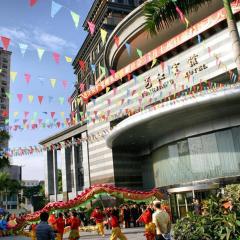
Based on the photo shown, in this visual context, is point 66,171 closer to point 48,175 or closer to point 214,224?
point 48,175

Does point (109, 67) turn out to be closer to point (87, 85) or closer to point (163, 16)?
point (87, 85)

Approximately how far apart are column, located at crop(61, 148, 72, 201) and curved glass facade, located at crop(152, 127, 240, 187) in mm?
24839

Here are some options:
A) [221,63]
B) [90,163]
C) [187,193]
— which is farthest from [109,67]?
[187,193]

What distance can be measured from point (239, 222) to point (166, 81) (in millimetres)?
27935

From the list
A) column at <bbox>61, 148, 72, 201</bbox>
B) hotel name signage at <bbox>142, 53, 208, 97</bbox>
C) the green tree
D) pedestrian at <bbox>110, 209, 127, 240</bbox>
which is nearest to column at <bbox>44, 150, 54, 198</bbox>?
column at <bbox>61, 148, 72, 201</bbox>

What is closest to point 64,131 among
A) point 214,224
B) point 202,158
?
point 202,158

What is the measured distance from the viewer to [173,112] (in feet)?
93.8

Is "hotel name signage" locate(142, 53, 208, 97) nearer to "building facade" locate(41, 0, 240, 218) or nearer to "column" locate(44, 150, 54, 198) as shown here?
"building facade" locate(41, 0, 240, 218)

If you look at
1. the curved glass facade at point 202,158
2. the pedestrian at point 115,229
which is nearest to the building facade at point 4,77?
the curved glass facade at point 202,158

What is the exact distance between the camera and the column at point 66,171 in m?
57.0

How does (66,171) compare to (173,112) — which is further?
(66,171)

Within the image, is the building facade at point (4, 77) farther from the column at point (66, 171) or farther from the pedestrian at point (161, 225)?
the pedestrian at point (161, 225)

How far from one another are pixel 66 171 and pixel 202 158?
31585 millimetres

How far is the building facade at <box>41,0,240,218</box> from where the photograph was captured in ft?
94.7
